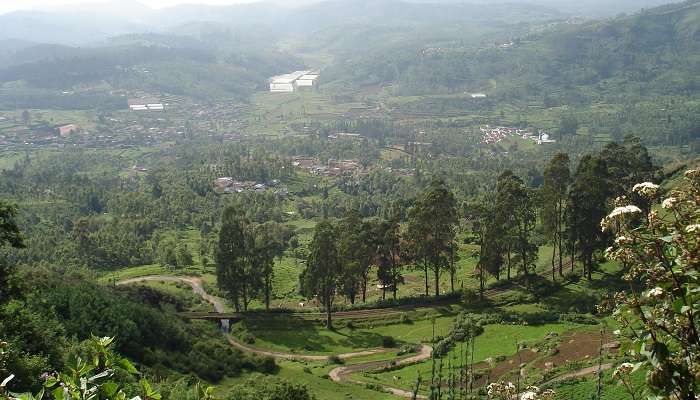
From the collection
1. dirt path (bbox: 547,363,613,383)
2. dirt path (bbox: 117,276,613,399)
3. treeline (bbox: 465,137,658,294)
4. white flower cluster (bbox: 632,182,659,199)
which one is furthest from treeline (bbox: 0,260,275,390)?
treeline (bbox: 465,137,658,294)

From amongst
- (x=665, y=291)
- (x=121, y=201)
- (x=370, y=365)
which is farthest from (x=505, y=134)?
(x=665, y=291)

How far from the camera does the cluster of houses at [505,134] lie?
16473 cm

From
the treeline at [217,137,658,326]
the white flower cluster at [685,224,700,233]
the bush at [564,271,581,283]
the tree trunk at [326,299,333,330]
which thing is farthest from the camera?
the bush at [564,271,581,283]

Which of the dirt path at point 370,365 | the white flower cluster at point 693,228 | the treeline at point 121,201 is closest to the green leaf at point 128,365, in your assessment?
the white flower cluster at point 693,228

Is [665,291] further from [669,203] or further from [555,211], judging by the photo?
[555,211]

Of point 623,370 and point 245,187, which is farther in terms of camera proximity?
point 245,187

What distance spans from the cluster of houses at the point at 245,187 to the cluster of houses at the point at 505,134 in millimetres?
70773

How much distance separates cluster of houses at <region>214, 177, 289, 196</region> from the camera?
4791 inches

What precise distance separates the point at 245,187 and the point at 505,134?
3581 inches

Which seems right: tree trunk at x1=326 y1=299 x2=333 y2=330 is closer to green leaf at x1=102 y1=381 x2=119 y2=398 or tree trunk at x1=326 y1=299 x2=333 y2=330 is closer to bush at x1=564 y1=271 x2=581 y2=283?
bush at x1=564 y1=271 x2=581 y2=283

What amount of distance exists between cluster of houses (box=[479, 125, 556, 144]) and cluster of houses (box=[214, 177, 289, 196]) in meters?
70.8

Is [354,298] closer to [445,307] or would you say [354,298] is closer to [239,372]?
[445,307]

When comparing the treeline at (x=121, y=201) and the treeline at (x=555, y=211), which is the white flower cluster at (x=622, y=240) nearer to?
the treeline at (x=555, y=211)

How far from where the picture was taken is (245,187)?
12562 centimetres
